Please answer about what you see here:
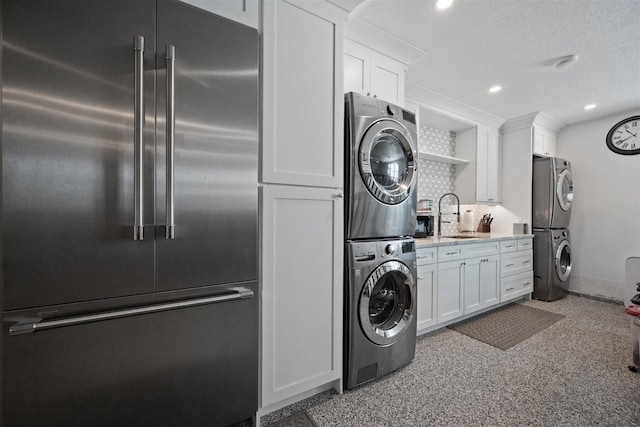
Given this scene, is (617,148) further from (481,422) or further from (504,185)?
(481,422)

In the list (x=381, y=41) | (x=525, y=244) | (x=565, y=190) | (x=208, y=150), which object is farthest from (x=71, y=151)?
(x=565, y=190)

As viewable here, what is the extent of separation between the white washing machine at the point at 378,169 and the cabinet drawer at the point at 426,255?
46cm

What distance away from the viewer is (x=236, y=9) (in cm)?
131

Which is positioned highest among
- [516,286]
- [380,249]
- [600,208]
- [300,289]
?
[600,208]

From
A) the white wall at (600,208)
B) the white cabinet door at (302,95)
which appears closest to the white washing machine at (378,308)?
the white cabinet door at (302,95)

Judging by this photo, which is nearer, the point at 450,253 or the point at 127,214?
the point at 127,214

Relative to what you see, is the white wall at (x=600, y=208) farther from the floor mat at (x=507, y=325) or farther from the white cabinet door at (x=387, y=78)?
the white cabinet door at (x=387, y=78)

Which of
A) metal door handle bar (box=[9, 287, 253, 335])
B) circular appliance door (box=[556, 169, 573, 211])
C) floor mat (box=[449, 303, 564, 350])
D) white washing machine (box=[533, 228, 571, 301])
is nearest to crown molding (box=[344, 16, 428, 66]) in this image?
metal door handle bar (box=[9, 287, 253, 335])

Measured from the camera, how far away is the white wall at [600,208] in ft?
12.0

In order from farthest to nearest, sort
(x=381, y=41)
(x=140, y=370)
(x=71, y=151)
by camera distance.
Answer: (x=381, y=41), (x=140, y=370), (x=71, y=151)

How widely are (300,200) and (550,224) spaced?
395 centimetres

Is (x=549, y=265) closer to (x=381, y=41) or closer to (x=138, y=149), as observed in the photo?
(x=381, y=41)

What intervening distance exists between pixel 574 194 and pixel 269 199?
504 centimetres

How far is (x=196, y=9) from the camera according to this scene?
3.93ft
